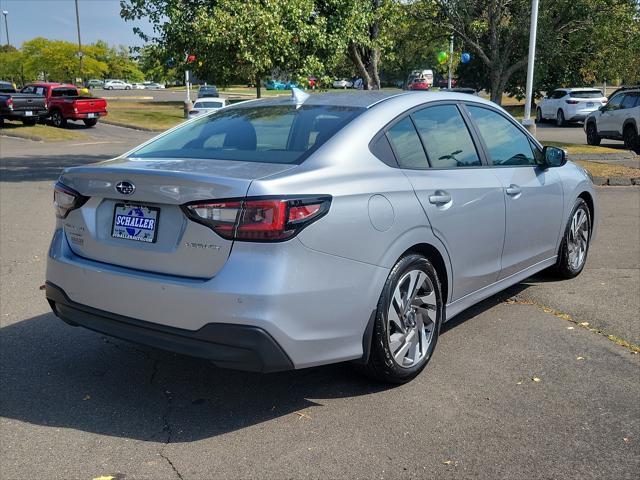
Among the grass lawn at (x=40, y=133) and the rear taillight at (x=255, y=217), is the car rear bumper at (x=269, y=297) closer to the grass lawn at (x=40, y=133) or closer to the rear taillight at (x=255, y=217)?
the rear taillight at (x=255, y=217)

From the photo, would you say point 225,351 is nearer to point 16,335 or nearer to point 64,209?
point 64,209

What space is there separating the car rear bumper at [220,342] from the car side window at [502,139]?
253 cm

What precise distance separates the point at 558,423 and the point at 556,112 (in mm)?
30623

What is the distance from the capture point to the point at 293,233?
3.24 meters

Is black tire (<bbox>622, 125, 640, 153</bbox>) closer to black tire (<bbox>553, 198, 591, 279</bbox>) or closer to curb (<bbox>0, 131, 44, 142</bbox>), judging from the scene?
black tire (<bbox>553, 198, 591, 279</bbox>)

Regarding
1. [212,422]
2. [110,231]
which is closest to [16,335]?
[110,231]

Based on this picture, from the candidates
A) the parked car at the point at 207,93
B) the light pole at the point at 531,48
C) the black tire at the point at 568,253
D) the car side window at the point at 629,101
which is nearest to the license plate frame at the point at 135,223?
the black tire at the point at 568,253

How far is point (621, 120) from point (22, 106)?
895 inches

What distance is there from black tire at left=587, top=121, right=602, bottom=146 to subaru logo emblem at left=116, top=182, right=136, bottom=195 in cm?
1968

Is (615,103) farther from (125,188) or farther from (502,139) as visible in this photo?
(125,188)

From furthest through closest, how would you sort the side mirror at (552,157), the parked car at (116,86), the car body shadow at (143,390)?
the parked car at (116,86)
the side mirror at (552,157)
the car body shadow at (143,390)

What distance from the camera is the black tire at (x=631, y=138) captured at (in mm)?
18969

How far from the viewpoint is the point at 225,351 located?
3.26 metres

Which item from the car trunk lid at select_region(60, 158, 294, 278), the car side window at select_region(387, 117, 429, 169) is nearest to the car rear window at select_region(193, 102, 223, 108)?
the car side window at select_region(387, 117, 429, 169)
